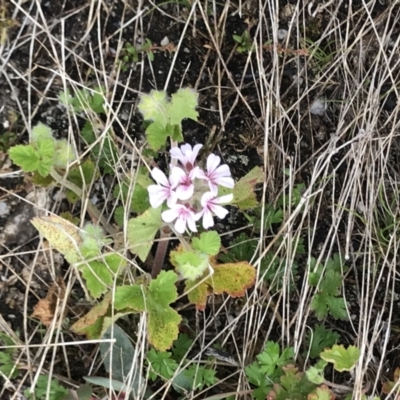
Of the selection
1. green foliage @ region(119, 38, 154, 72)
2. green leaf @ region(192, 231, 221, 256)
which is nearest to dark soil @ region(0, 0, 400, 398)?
green foliage @ region(119, 38, 154, 72)

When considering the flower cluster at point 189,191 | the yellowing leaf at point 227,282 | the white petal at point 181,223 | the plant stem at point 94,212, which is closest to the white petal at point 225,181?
the flower cluster at point 189,191

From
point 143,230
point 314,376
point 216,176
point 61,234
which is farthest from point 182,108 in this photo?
point 314,376

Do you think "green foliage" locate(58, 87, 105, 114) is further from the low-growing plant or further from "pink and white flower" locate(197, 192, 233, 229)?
the low-growing plant

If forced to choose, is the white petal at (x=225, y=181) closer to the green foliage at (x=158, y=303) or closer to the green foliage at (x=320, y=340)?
the green foliage at (x=158, y=303)

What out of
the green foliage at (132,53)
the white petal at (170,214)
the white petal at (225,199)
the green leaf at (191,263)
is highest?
the green foliage at (132,53)

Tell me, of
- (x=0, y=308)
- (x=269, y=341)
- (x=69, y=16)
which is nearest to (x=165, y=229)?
(x=269, y=341)

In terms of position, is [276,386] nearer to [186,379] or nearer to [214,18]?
[186,379]
